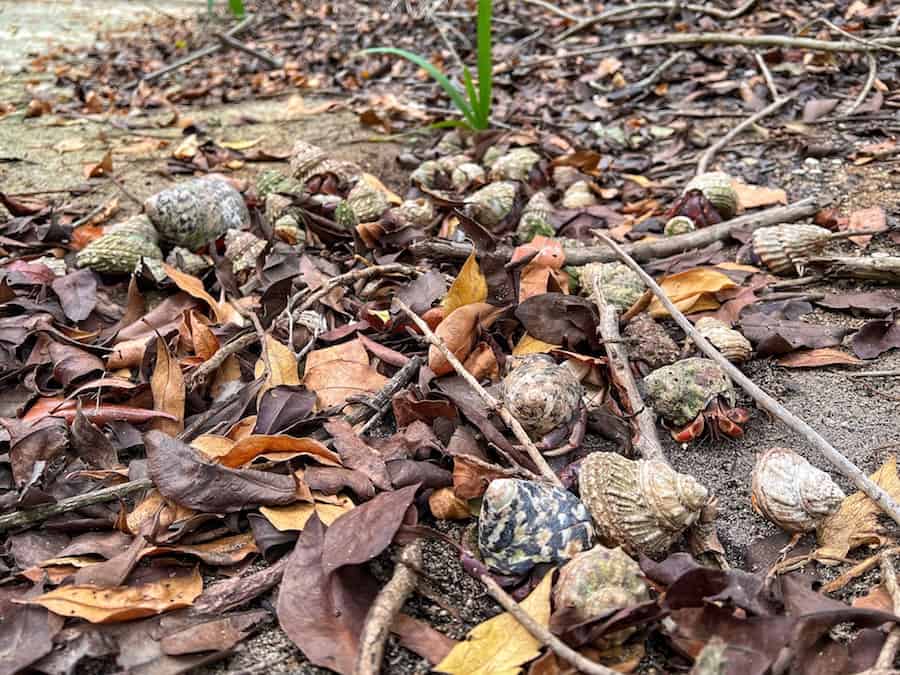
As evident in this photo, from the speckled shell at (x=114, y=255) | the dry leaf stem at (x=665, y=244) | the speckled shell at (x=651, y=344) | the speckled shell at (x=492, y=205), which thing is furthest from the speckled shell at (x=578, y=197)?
the speckled shell at (x=114, y=255)

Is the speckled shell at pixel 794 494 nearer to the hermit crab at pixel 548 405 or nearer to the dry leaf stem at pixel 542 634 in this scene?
the hermit crab at pixel 548 405

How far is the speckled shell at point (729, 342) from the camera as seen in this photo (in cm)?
158

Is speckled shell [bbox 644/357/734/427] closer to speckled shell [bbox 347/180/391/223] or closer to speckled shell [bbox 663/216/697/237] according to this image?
speckled shell [bbox 663/216/697/237]

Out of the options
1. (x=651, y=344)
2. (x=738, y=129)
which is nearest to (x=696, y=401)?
(x=651, y=344)

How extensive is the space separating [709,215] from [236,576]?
5.48ft

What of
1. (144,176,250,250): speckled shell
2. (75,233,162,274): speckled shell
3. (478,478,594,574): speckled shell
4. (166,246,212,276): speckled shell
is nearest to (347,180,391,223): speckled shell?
(144,176,250,250): speckled shell

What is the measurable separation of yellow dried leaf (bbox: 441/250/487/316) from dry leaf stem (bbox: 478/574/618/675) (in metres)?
0.69

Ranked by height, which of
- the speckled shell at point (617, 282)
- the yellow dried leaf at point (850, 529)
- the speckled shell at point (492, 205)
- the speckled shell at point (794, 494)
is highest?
the speckled shell at point (492, 205)

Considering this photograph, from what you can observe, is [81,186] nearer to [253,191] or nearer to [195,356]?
[253,191]

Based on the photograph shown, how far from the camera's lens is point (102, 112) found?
3.70 meters

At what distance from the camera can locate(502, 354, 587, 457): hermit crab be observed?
1345mm

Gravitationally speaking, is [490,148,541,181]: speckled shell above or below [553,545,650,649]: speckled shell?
above

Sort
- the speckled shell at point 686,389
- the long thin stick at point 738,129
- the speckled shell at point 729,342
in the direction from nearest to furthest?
the speckled shell at point 686,389
the speckled shell at point 729,342
the long thin stick at point 738,129

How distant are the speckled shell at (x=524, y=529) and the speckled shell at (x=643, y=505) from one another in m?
0.04
